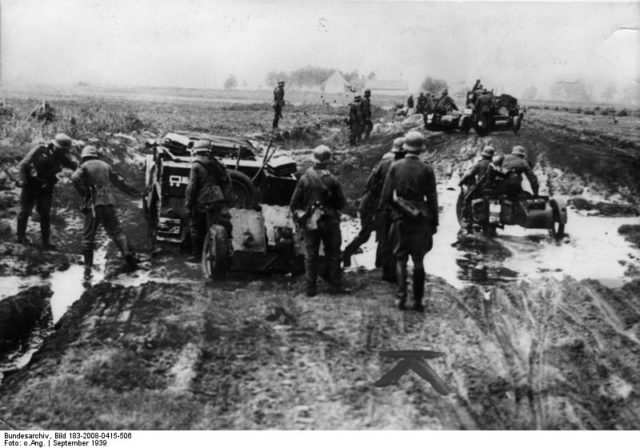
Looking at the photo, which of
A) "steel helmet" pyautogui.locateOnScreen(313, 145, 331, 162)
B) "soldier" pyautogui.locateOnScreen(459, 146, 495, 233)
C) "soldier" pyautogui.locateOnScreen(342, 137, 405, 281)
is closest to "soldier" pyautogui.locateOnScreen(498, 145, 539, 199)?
"soldier" pyautogui.locateOnScreen(459, 146, 495, 233)

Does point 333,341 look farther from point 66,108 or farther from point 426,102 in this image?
point 426,102

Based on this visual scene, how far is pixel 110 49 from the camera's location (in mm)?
6676

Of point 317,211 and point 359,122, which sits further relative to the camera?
point 359,122

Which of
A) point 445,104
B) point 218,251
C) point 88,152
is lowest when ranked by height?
point 218,251

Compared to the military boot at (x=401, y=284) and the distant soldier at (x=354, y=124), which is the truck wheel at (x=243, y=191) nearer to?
the distant soldier at (x=354, y=124)

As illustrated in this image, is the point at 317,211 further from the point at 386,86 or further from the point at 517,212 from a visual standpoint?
the point at 517,212

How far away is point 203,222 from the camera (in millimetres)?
6566

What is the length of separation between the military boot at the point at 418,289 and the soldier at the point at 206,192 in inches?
72.1

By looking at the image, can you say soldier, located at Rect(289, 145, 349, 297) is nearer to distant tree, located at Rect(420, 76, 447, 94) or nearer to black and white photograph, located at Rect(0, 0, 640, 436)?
black and white photograph, located at Rect(0, 0, 640, 436)

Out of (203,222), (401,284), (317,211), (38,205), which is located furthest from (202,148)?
(401,284)

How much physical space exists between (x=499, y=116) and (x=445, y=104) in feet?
2.63

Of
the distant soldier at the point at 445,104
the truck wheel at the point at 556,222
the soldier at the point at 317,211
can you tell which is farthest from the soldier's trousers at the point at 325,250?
the distant soldier at the point at 445,104

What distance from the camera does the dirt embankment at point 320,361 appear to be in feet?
15.1

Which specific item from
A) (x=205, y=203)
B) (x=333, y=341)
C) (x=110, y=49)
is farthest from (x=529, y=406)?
(x=110, y=49)
